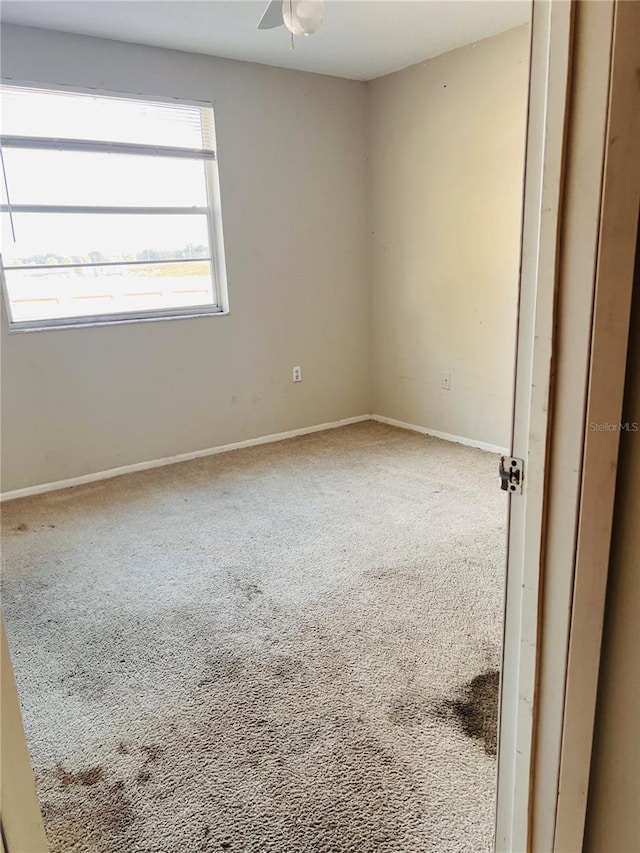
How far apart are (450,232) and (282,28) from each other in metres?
1.57

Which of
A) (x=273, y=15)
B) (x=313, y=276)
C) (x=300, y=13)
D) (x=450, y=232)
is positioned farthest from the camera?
(x=313, y=276)

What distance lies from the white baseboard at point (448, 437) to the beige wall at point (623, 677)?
2.92 meters

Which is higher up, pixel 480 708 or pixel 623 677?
pixel 623 677

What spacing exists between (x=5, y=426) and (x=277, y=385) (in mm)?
1795

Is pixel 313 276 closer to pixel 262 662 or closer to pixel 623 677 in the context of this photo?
pixel 262 662

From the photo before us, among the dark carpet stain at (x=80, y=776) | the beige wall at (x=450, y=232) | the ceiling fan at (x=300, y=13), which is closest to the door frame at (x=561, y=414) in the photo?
the dark carpet stain at (x=80, y=776)

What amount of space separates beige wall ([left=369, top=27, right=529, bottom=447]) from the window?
131cm

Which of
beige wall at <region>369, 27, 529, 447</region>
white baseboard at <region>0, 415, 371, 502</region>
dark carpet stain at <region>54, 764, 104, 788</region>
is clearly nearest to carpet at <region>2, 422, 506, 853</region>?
dark carpet stain at <region>54, 764, 104, 788</region>

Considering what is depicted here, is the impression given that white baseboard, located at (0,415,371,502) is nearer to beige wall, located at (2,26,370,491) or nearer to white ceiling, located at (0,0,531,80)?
beige wall, located at (2,26,370,491)

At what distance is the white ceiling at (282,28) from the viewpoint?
113 inches

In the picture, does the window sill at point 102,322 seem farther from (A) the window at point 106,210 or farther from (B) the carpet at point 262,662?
(B) the carpet at point 262,662

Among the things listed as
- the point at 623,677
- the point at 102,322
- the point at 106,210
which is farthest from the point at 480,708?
the point at 106,210

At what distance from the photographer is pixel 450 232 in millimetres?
3947

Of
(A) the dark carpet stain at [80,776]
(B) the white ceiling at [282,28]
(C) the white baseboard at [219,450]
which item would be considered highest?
(B) the white ceiling at [282,28]
